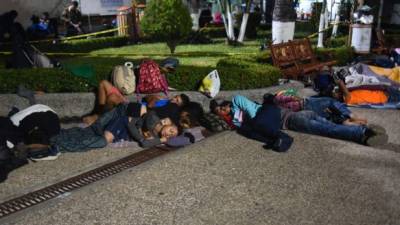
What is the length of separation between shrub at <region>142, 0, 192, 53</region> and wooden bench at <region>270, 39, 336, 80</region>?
13.0 ft

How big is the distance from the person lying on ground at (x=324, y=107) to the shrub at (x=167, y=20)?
6.35 metres

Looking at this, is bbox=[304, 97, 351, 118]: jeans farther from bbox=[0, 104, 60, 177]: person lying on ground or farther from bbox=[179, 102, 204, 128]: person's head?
bbox=[0, 104, 60, 177]: person lying on ground

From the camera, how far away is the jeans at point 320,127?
583 centimetres

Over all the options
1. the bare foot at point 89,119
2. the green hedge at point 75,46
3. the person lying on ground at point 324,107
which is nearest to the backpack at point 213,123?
the person lying on ground at point 324,107

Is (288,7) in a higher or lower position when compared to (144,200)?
higher

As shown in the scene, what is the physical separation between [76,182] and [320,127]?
326 centimetres

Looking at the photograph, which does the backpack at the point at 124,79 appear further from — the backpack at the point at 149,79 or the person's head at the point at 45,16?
the person's head at the point at 45,16

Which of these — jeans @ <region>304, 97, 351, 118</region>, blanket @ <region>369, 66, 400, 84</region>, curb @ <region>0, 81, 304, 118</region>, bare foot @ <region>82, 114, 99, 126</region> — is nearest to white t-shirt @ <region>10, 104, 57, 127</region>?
bare foot @ <region>82, 114, 99, 126</region>

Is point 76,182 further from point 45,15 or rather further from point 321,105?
point 45,15

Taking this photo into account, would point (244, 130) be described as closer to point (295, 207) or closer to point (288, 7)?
point (295, 207)

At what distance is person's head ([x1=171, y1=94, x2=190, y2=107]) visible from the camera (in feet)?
21.7

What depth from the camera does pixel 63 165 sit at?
16.9 feet

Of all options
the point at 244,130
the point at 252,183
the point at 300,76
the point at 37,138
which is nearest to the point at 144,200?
the point at 252,183

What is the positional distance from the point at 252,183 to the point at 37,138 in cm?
257
